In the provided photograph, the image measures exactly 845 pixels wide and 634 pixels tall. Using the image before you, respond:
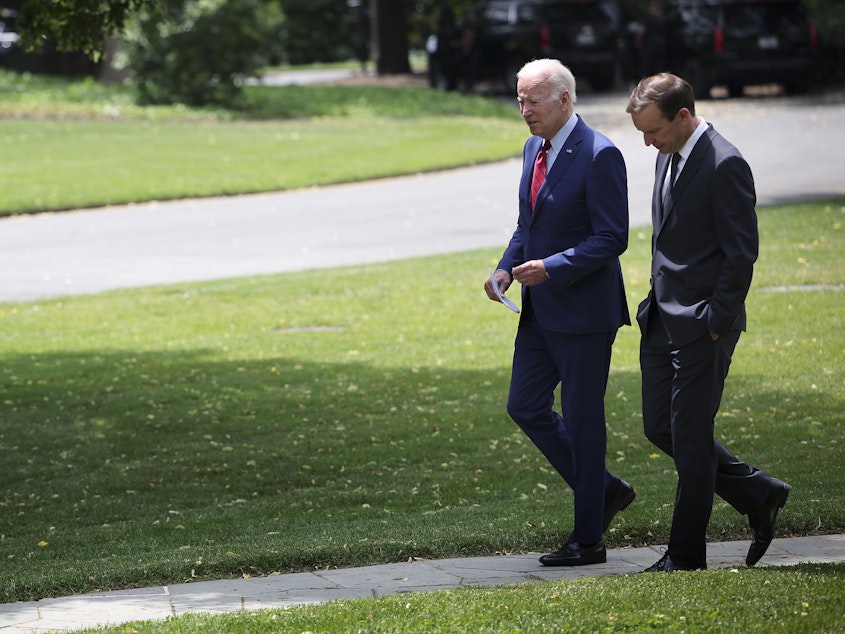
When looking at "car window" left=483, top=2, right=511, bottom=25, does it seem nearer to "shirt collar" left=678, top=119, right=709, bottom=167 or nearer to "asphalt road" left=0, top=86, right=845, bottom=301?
"asphalt road" left=0, top=86, right=845, bottom=301

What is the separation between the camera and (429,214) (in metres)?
18.5

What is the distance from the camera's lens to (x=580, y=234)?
5.82 m

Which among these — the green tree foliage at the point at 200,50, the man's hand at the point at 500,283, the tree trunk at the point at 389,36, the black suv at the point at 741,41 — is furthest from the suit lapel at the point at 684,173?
the tree trunk at the point at 389,36

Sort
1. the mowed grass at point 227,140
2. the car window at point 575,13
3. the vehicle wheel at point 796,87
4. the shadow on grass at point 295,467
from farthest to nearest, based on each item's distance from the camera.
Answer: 1. the car window at point 575,13
2. the vehicle wheel at point 796,87
3. the mowed grass at point 227,140
4. the shadow on grass at point 295,467

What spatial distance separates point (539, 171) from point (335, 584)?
6.11 ft

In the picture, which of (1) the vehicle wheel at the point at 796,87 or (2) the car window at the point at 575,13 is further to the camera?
(2) the car window at the point at 575,13

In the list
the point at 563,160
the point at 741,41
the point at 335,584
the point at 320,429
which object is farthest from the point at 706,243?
the point at 741,41

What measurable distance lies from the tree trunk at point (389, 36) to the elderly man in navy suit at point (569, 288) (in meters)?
33.1

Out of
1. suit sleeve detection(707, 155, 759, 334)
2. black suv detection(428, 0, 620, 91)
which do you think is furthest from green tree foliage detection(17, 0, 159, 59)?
black suv detection(428, 0, 620, 91)

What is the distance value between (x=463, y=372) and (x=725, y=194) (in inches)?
200

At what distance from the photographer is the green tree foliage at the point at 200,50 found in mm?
29891

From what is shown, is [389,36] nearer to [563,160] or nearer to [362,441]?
[362,441]

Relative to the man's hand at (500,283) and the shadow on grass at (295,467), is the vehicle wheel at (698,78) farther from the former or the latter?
the man's hand at (500,283)

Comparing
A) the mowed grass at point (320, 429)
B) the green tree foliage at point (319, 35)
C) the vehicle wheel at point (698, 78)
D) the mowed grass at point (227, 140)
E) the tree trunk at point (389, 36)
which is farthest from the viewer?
the green tree foliage at point (319, 35)
